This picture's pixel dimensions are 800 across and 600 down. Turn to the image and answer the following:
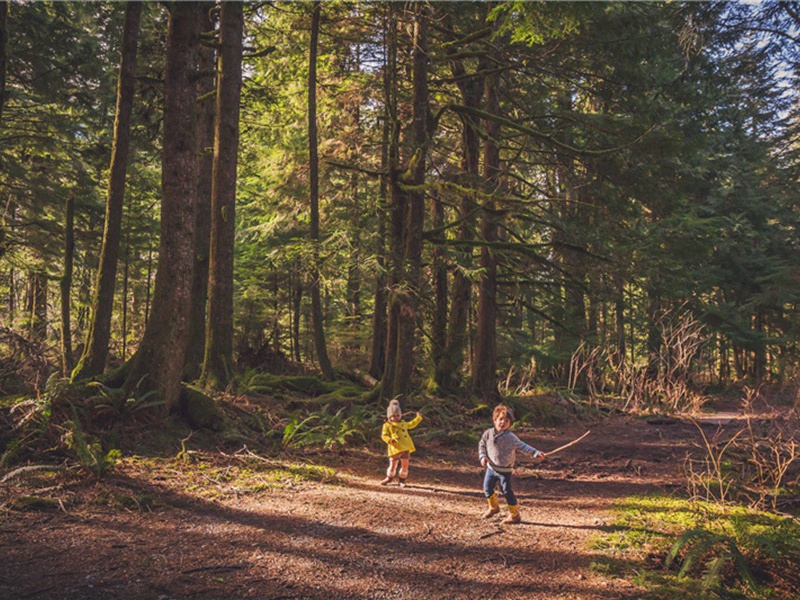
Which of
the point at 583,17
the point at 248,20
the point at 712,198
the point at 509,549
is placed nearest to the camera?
the point at 509,549

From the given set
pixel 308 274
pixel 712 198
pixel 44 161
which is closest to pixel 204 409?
pixel 308 274

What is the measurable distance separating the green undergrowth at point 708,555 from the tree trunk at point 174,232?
633cm

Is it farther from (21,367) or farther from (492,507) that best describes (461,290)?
(21,367)

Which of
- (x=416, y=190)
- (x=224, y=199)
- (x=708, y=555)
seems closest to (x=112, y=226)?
(x=224, y=199)

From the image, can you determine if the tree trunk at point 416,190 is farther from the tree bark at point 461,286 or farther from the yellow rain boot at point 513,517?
the yellow rain boot at point 513,517

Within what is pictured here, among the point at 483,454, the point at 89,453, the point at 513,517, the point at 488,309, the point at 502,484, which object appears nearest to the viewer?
the point at 513,517

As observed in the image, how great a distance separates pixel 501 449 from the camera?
5.98 m

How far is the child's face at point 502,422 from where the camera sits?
19.8 ft

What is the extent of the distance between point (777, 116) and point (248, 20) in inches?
1077

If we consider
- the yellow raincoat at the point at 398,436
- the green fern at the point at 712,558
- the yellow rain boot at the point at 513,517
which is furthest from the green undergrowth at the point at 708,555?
the yellow raincoat at the point at 398,436

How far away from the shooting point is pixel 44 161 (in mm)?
16891

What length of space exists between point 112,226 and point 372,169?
291 inches

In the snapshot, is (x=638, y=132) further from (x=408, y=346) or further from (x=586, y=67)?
(x=408, y=346)

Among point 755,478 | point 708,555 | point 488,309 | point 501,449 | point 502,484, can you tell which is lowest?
point 708,555
